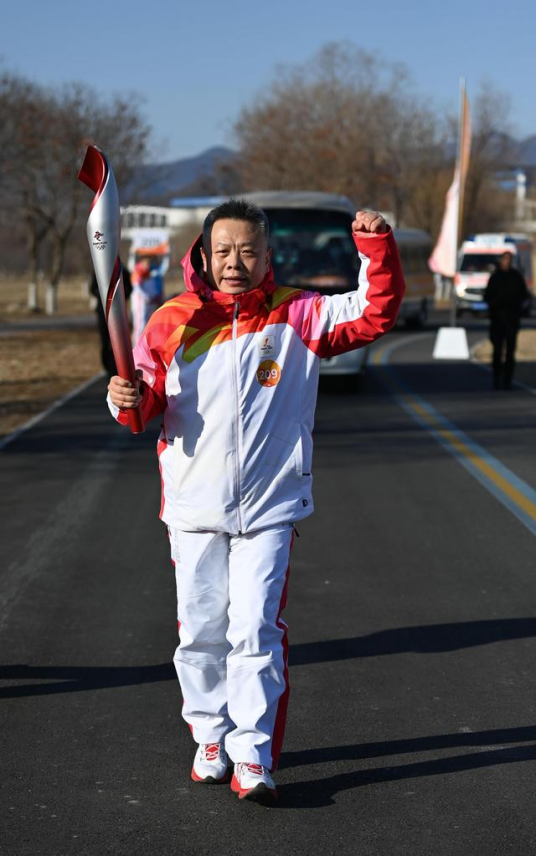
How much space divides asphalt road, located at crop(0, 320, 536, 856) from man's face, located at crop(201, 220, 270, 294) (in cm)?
165

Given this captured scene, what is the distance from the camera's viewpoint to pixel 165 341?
4.29 meters

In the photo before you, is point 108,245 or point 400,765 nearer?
point 108,245

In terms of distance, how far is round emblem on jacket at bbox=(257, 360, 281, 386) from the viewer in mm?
4246

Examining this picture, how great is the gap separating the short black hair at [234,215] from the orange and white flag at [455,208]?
65.4 ft

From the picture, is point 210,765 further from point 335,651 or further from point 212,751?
point 335,651

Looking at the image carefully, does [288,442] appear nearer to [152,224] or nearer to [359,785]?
[359,785]

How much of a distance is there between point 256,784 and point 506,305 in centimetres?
1550

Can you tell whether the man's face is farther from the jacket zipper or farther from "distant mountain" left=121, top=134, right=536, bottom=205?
"distant mountain" left=121, top=134, right=536, bottom=205

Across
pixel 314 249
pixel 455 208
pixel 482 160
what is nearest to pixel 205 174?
pixel 482 160

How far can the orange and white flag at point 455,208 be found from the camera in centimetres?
2419

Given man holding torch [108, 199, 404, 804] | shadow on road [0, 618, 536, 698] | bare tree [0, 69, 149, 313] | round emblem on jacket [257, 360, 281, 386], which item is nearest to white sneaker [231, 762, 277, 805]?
man holding torch [108, 199, 404, 804]

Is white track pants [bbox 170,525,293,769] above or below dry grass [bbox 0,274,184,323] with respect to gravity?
above

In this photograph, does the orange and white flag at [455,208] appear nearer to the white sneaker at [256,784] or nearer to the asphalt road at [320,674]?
the asphalt road at [320,674]

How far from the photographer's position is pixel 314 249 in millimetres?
19688
